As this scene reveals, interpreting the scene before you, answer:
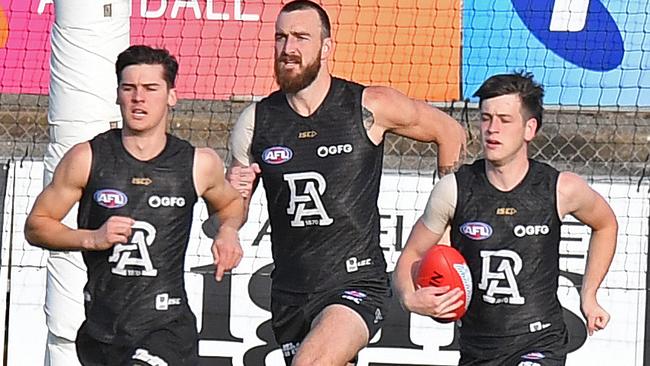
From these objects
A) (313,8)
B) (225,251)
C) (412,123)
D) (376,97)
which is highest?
(313,8)

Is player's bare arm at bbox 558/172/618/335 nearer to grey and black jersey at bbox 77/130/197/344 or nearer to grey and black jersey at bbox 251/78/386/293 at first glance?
grey and black jersey at bbox 251/78/386/293

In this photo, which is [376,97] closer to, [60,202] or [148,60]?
[148,60]

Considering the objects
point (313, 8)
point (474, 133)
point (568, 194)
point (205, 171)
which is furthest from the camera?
point (474, 133)

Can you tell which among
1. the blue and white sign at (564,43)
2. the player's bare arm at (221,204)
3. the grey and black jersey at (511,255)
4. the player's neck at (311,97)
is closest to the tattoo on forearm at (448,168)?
the grey and black jersey at (511,255)

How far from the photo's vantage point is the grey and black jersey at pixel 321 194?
6609 mm

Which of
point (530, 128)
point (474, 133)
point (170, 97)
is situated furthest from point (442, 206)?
point (474, 133)

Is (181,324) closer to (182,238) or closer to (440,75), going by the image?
(182,238)

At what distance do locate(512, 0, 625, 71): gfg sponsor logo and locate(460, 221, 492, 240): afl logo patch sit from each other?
166 inches

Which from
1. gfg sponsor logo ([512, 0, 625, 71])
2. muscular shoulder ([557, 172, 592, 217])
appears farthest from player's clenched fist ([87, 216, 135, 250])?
gfg sponsor logo ([512, 0, 625, 71])

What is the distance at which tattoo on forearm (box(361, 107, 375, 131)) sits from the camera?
6.70 m

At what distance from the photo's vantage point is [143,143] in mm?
6289

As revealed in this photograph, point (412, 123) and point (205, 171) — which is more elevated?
point (412, 123)

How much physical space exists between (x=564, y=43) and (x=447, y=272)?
4.59 metres

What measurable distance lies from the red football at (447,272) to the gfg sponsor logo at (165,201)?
3.78 ft
